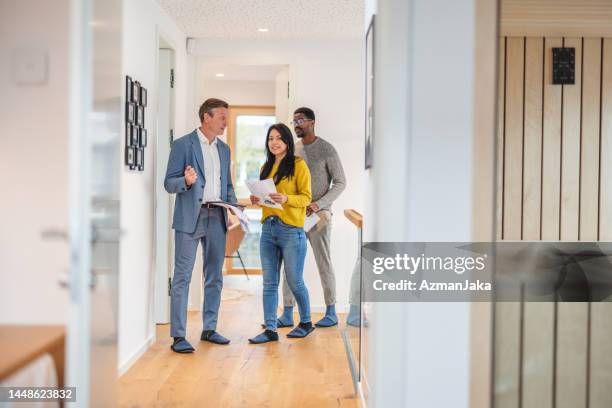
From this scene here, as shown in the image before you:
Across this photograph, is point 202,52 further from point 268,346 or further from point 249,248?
point 249,248

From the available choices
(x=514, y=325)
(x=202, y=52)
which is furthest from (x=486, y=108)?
(x=202, y=52)

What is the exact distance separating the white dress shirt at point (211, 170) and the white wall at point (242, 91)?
363 cm

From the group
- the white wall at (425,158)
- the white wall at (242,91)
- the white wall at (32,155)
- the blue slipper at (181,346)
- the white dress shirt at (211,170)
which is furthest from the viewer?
the white wall at (242,91)

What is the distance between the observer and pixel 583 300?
238cm

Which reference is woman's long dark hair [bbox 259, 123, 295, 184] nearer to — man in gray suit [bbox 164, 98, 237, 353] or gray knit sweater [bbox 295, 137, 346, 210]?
man in gray suit [bbox 164, 98, 237, 353]

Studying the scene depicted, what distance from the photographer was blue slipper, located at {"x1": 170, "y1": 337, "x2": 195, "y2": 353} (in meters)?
3.93

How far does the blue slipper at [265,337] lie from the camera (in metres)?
4.19

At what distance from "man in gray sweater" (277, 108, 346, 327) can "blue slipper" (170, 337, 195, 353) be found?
916 mm

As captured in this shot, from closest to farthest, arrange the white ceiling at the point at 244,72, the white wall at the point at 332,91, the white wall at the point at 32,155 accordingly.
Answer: the white wall at the point at 32,155 < the white wall at the point at 332,91 < the white ceiling at the point at 244,72

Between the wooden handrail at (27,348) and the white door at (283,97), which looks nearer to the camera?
the wooden handrail at (27,348)

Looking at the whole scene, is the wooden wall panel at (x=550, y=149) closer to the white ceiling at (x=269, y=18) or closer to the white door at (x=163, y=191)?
the white ceiling at (x=269, y=18)

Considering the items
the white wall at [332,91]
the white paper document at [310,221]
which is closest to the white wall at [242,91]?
the white wall at [332,91]

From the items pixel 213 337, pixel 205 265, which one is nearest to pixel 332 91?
pixel 205 265

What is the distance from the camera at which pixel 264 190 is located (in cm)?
406
